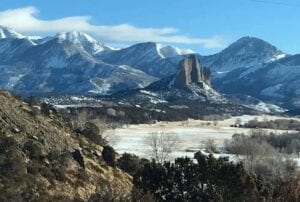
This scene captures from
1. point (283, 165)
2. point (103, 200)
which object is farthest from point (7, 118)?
point (283, 165)

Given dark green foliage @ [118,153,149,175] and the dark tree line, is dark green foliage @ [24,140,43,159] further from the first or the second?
dark green foliage @ [118,153,149,175]

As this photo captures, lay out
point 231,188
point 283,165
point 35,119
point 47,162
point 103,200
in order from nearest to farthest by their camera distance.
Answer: point 103,200 → point 231,188 → point 47,162 → point 35,119 → point 283,165

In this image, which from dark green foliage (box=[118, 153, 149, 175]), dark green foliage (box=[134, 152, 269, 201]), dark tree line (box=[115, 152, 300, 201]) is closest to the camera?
dark tree line (box=[115, 152, 300, 201])

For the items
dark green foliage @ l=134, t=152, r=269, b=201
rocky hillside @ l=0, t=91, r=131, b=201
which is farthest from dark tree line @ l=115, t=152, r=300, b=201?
rocky hillside @ l=0, t=91, r=131, b=201

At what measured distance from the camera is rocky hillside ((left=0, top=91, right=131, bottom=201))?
163ft

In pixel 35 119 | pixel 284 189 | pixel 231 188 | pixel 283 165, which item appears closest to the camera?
pixel 284 189

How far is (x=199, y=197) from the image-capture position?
46281 millimetres

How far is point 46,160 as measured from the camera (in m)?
56.5

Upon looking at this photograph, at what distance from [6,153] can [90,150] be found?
49.8ft

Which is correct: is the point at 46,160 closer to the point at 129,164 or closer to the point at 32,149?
the point at 32,149

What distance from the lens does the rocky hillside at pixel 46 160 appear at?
1951 inches

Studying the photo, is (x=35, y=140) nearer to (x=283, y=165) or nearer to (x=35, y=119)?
(x=35, y=119)

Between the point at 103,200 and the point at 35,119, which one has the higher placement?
the point at 35,119

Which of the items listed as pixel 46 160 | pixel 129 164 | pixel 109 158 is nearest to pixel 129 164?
pixel 129 164
